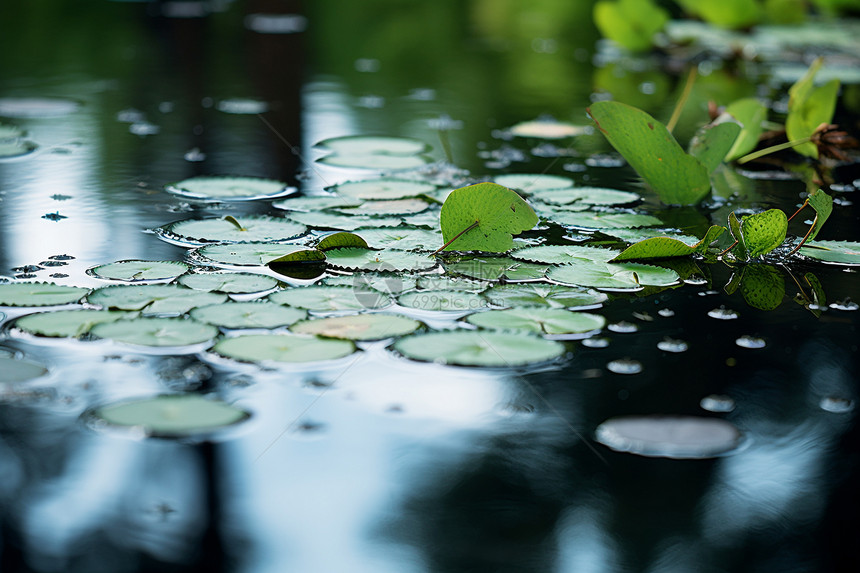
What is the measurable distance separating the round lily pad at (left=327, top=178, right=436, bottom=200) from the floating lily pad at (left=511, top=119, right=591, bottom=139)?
0.81m

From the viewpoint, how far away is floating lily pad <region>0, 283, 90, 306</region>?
52.6 inches

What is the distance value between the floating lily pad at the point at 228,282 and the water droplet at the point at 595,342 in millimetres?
504

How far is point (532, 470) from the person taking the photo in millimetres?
1001

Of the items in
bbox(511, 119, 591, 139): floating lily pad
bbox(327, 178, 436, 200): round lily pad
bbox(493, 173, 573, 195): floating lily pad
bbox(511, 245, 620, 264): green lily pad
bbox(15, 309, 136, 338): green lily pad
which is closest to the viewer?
bbox(15, 309, 136, 338): green lily pad

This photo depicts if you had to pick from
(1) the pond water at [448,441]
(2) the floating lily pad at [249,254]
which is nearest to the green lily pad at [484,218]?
(1) the pond water at [448,441]

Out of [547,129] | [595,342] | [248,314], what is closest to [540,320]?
[595,342]

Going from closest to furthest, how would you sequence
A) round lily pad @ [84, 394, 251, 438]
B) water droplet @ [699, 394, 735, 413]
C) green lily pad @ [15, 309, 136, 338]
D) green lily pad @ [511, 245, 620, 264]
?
1. round lily pad @ [84, 394, 251, 438]
2. water droplet @ [699, 394, 735, 413]
3. green lily pad @ [15, 309, 136, 338]
4. green lily pad @ [511, 245, 620, 264]

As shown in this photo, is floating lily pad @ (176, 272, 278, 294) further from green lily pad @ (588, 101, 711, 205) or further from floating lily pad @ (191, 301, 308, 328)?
green lily pad @ (588, 101, 711, 205)

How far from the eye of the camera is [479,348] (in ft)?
4.04

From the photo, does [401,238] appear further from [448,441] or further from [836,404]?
[836,404]

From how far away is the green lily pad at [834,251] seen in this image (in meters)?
1.68

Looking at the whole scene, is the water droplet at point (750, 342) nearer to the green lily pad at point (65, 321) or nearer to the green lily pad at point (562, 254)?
the green lily pad at point (562, 254)

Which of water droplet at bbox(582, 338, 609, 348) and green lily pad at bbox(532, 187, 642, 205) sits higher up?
water droplet at bbox(582, 338, 609, 348)

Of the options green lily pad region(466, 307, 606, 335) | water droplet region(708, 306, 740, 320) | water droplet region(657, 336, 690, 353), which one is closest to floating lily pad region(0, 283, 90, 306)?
green lily pad region(466, 307, 606, 335)
